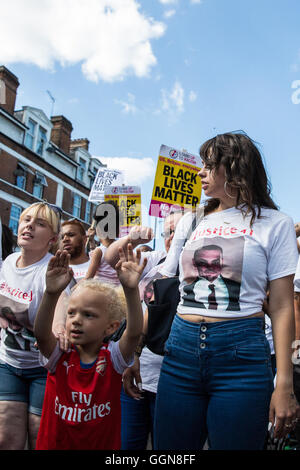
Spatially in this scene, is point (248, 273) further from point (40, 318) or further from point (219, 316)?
point (40, 318)

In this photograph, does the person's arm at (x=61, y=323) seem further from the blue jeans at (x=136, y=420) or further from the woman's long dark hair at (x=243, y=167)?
the woman's long dark hair at (x=243, y=167)

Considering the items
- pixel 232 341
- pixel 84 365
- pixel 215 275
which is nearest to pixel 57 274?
pixel 84 365

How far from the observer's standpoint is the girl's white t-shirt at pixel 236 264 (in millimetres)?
1711

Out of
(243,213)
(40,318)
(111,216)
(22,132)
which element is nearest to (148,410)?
(40,318)

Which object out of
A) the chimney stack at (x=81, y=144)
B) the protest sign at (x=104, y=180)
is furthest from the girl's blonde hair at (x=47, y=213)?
the chimney stack at (x=81, y=144)

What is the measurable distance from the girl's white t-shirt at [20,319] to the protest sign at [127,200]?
12.1 feet

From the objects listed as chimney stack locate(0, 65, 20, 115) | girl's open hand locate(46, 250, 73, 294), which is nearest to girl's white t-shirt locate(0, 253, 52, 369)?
girl's open hand locate(46, 250, 73, 294)

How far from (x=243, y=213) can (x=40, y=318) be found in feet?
3.67

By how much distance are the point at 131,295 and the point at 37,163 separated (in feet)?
79.4

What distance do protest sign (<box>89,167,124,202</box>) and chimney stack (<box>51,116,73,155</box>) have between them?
20762 mm

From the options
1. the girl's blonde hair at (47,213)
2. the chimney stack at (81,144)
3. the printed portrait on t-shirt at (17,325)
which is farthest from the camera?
the chimney stack at (81,144)

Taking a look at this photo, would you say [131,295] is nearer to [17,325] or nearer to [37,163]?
[17,325]

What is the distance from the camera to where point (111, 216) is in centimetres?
437
